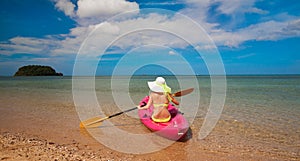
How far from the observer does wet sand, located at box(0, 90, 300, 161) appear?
15.7 ft

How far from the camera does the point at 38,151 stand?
4.68 meters

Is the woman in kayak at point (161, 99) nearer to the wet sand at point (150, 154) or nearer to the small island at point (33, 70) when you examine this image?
the wet sand at point (150, 154)

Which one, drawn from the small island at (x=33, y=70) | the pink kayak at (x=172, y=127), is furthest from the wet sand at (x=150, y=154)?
the small island at (x=33, y=70)

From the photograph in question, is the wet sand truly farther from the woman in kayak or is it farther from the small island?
the small island

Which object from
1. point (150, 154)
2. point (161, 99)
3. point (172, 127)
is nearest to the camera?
point (150, 154)

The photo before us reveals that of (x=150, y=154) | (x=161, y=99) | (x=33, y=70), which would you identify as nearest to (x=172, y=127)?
(x=161, y=99)

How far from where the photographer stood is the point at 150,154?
5.20 metres

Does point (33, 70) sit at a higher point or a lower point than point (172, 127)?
higher

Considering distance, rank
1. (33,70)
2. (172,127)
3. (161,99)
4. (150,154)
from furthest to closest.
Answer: (33,70) → (161,99) → (172,127) → (150,154)

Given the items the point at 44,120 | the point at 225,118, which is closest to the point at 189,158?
the point at 225,118

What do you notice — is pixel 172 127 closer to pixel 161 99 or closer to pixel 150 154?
pixel 161 99

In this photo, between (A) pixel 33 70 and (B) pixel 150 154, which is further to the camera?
(A) pixel 33 70

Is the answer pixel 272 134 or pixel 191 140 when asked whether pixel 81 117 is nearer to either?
pixel 191 140

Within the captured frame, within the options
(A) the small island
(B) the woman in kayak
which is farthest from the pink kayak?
(A) the small island
